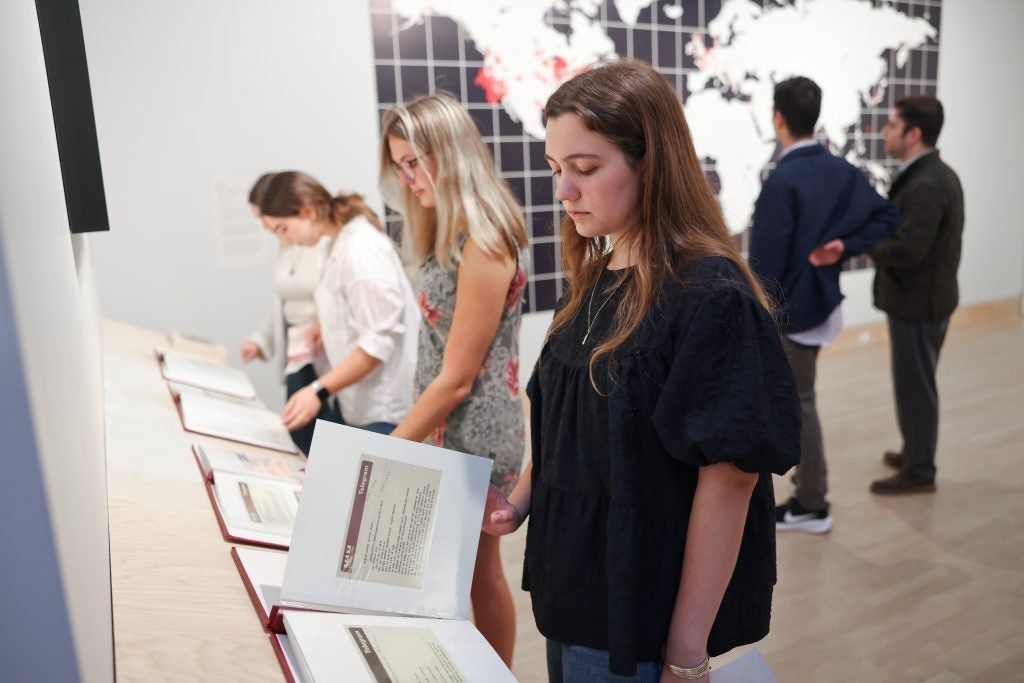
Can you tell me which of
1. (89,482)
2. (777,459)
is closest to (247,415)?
(89,482)

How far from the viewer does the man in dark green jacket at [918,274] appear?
350cm

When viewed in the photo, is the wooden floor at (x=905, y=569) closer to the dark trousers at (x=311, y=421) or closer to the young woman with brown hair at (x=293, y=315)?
the dark trousers at (x=311, y=421)

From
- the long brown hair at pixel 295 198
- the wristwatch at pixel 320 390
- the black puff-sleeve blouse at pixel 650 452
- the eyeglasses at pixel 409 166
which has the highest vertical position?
the eyeglasses at pixel 409 166

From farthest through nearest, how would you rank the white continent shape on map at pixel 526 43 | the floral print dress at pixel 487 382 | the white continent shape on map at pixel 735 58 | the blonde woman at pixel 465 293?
the white continent shape on map at pixel 735 58 < the white continent shape on map at pixel 526 43 < the floral print dress at pixel 487 382 < the blonde woman at pixel 465 293

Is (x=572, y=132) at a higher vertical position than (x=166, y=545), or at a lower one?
higher

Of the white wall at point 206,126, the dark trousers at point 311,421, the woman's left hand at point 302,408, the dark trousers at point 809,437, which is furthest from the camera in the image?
the white wall at point 206,126

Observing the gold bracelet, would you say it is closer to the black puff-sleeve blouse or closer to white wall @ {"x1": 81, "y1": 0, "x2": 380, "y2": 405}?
the black puff-sleeve blouse

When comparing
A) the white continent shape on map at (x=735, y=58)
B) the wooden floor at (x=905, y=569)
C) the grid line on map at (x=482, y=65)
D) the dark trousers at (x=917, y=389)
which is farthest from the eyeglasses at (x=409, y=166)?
the white continent shape on map at (x=735, y=58)

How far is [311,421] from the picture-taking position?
2717 mm

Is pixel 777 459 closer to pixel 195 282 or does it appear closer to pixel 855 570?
pixel 855 570

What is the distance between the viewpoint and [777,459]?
1.00 metres

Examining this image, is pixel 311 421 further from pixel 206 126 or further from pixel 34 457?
pixel 34 457

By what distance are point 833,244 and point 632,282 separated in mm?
2166

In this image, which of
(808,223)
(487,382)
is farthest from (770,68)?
(487,382)
